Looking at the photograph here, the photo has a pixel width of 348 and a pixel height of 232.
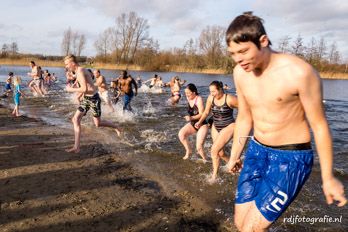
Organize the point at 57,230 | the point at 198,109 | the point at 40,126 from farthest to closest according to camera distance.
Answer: the point at 40,126 < the point at 198,109 < the point at 57,230

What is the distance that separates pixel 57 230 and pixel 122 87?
8684 mm

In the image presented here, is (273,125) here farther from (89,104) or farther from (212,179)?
(89,104)

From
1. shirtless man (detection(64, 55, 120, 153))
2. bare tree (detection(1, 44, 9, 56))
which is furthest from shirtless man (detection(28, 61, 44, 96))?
bare tree (detection(1, 44, 9, 56))

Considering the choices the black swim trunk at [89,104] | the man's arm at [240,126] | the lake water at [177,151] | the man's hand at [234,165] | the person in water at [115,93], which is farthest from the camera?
the person in water at [115,93]

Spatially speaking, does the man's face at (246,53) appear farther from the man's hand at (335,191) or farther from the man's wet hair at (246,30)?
the man's hand at (335,191)

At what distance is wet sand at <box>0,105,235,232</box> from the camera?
13.7 feet

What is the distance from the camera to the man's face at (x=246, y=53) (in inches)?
96.0

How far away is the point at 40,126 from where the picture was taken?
1009 centimetres

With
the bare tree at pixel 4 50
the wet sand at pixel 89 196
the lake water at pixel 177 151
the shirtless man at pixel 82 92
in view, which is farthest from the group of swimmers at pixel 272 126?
the bare tree at pixel 4 50

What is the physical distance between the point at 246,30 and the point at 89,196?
11.6 ft

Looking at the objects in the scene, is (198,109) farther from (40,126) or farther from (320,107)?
(40,126)

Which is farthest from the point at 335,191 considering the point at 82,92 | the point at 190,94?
the point at 82,92

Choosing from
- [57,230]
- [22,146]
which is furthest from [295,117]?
[22,146]

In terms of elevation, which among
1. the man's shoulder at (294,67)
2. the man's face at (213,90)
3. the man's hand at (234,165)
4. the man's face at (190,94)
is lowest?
the man's hand at (234,165)
